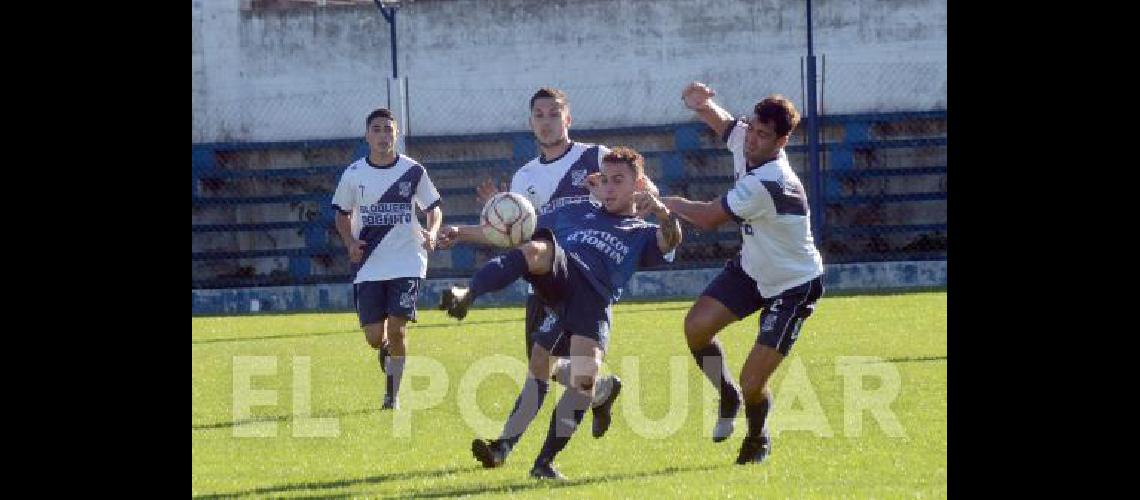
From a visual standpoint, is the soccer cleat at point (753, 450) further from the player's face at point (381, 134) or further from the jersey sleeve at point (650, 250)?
the player's face at point (381, 134)

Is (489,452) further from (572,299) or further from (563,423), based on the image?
(572,299)

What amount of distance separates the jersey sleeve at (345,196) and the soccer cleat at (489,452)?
5.08 m

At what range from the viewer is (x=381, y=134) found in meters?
13.9

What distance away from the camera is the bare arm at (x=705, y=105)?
10.6 meters

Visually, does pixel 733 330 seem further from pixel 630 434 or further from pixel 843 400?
pixel 630 434

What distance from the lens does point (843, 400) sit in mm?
12125

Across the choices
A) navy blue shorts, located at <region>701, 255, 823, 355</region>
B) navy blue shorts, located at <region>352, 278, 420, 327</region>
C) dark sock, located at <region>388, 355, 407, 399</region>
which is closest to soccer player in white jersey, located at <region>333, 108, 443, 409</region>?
navy blue shorts, located at <region>352, 278, 420, 327</region>

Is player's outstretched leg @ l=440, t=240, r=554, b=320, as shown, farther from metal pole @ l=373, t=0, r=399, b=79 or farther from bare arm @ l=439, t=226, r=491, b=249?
metal pole @ l=373, t=0, r=399, b=79

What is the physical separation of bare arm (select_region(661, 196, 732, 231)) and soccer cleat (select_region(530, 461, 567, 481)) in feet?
4.70

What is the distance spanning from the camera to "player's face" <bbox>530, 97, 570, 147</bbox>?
35.8 feet

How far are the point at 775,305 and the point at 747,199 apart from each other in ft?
2.15

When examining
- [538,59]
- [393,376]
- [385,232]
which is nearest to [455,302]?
[393,376]

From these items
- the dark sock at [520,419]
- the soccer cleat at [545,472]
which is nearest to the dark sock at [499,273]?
the dark sock at [520,419]
